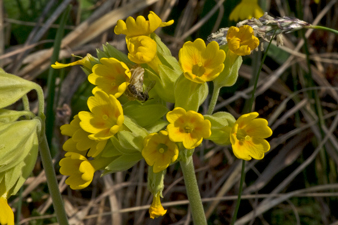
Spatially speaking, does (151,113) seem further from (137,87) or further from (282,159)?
(282,159)

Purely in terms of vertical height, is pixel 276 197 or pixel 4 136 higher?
pixel 4 136

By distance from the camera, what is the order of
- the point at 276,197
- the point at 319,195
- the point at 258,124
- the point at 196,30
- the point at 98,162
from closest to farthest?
the point at 258,124, the point at 98,162, the point at 319,195, the point at 276,197, the point at 196,30

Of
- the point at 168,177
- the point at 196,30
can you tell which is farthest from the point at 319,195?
the point at 196,30

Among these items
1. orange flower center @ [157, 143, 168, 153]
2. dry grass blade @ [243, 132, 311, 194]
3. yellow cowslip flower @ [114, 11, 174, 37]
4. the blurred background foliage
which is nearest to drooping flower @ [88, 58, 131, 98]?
yellow cowslip flower @ [114, 11, 174, 37]

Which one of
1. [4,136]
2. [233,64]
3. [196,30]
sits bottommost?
[196,30]

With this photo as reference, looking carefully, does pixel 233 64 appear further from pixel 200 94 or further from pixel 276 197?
pixel 276 197

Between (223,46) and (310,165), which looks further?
(310,165)

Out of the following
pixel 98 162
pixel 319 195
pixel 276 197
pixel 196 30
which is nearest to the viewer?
pixel 98 162

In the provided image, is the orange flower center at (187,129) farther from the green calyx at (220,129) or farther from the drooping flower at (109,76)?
the drooping flower at (109,76)

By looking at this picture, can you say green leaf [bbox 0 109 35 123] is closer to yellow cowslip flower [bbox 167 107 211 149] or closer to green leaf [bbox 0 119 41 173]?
→ green leaf [bbox 0 119 41 173]
